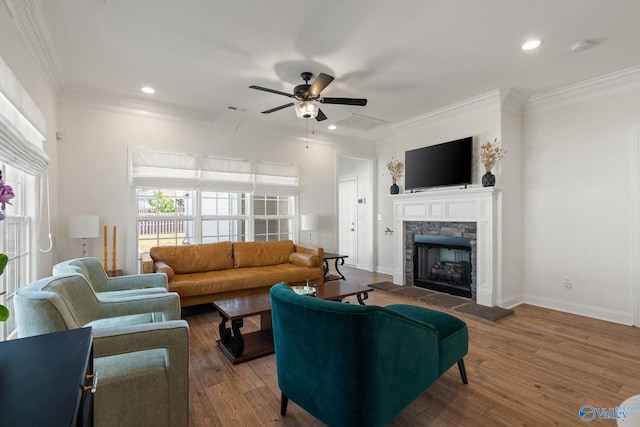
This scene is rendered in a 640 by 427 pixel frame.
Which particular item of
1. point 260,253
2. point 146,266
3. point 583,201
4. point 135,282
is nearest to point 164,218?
point 146,266

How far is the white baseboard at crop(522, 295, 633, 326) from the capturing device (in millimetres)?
3451

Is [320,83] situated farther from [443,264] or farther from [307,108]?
[443,264]

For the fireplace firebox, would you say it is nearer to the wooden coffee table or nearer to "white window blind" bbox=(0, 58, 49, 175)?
the wooden coffee table

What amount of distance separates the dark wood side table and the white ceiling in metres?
2.33

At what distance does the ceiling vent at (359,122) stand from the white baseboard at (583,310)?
11.1 feet

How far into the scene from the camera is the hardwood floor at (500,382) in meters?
1.92

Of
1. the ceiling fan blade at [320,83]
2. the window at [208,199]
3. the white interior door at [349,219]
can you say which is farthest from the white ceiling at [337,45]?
the white interior door at [349,219]

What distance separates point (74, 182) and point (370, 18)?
3.90 meters

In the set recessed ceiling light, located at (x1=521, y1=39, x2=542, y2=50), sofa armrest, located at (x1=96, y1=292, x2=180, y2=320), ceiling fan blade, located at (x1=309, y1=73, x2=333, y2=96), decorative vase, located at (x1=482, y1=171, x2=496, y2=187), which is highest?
recessed ceiling light, located at (x1=521, y1=39, x2=542, y2=50)

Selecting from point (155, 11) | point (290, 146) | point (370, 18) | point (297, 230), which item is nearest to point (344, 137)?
point (290, 146)

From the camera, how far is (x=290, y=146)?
5496mm

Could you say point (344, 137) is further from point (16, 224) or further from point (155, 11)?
point (16, 224)

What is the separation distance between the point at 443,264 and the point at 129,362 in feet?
14.2

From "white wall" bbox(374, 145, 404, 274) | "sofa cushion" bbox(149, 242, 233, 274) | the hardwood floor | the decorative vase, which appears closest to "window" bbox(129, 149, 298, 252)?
"sofa cushion" bbox(149, 242, 233, 274)
